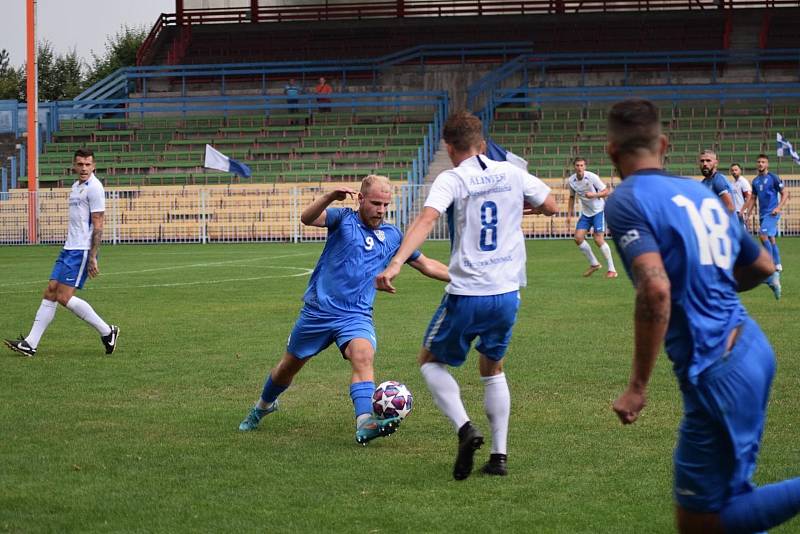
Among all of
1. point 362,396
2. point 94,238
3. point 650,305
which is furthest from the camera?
point 94,238

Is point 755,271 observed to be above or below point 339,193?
below

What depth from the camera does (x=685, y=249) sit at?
3914mm

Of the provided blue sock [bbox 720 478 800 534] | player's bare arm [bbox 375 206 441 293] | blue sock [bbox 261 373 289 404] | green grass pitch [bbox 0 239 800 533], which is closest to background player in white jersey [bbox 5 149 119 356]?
green grass pitch [bbox 0 239 800 533]

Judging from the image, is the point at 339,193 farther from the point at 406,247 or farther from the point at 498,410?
the point at 498,410

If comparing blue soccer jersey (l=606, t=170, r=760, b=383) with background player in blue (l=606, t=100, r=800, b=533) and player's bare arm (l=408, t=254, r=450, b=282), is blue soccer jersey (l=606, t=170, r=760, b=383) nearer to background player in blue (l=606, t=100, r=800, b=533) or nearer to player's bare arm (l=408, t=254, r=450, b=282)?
background player in blue (l=606, t=100, r=800, b=533)

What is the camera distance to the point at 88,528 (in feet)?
17.6

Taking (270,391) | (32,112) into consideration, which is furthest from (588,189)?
(32,112)

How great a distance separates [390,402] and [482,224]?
1387 mm

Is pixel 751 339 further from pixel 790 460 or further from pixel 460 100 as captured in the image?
pixel 460 100

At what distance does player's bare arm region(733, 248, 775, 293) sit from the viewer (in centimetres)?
425

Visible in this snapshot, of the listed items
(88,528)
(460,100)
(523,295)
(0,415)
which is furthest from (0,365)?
(460,100)

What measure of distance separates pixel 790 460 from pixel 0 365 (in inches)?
286

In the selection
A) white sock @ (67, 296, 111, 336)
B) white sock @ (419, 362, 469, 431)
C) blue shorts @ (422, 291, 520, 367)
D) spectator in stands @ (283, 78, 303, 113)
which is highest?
spectator in stands @ (283, 78, 303, 113)

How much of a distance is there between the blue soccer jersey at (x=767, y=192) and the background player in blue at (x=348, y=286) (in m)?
14.7
